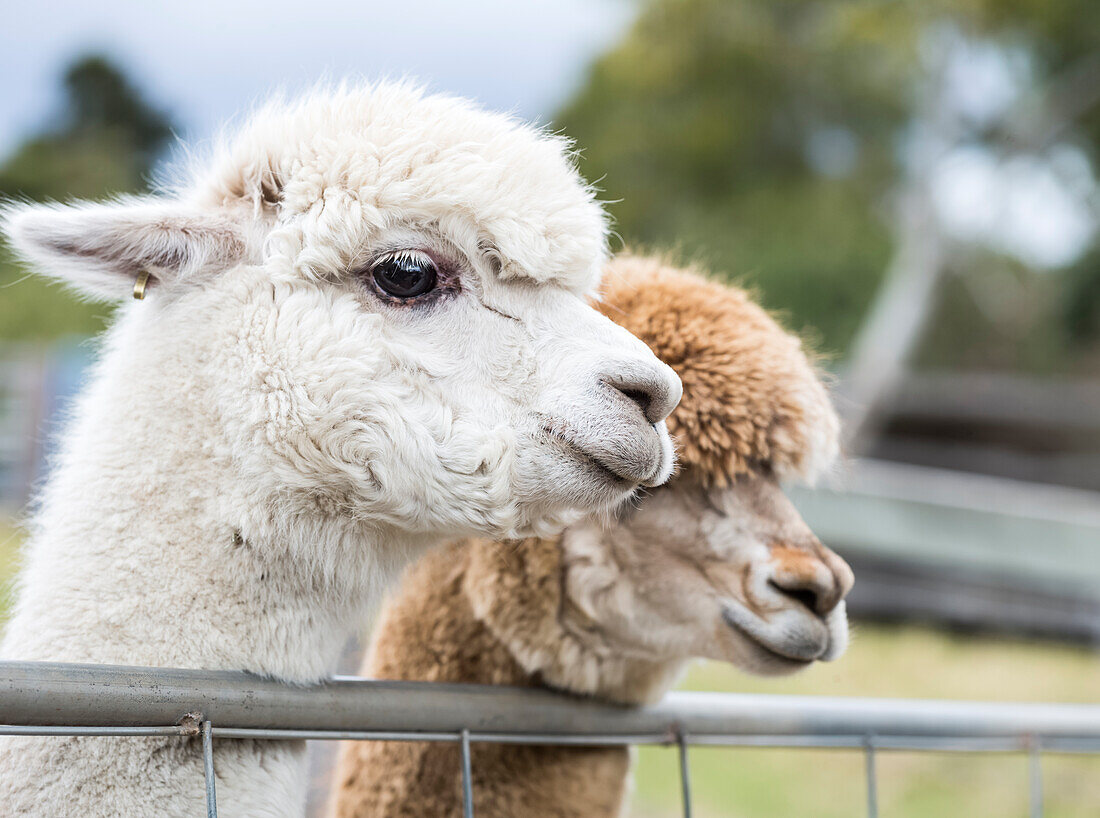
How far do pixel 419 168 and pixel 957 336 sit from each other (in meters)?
18.4

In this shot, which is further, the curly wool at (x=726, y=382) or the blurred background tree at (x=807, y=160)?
the blurred background tree at (x=807, y=160)

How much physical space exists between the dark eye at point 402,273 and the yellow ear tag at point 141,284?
15.7 inches

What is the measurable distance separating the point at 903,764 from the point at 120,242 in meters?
5.81

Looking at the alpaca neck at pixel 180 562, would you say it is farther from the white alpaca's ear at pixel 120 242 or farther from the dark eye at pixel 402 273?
the dark eye at pixel 402 273

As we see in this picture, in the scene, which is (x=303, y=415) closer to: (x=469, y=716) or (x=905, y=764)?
(x=469, y=716)

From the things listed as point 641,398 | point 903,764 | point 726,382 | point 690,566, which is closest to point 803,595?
point 690,566

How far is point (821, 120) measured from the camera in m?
19.7

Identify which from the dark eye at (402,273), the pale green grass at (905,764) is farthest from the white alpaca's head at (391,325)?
the pale green grass at (905,764)

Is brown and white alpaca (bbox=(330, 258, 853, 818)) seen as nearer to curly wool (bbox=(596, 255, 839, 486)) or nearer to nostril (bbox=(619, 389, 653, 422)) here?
curly wool (bbox=(596, 255, 839, 486))

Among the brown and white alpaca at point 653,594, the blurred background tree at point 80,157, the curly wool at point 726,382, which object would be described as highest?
the blurred background tree at point 80,157

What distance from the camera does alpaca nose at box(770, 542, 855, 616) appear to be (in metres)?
2.01

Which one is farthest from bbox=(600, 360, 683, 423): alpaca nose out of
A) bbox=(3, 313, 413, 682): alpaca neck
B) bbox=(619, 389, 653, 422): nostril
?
bbox=(3, 313, 413, 682): alpaca neck

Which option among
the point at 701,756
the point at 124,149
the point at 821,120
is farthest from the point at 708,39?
the point at 701,756

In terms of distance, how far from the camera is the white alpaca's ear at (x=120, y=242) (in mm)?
1608
